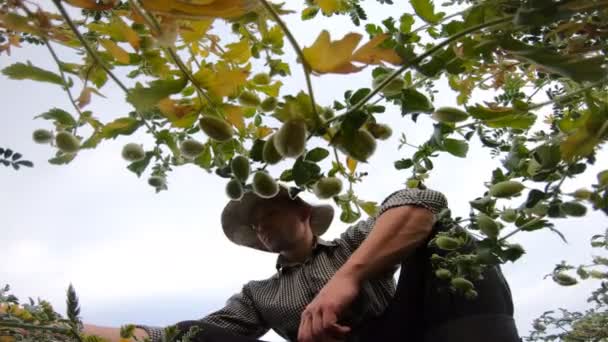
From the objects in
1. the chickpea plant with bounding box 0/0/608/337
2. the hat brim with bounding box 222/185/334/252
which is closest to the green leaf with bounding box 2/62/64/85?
the chickpea plant with bounding box 0/0/608/337

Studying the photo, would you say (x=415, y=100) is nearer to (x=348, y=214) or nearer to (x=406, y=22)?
(x=406, y=22)

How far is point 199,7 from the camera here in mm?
546

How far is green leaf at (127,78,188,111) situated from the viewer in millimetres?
653

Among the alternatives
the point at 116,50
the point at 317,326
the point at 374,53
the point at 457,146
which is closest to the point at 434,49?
the point at 374,53

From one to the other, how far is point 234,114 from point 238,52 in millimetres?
184

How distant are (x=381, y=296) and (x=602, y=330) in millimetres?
531

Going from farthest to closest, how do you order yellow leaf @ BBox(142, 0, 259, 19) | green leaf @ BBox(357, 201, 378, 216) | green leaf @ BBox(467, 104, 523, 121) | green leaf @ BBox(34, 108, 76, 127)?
green leaf @ BBox(357, 201, 378, 216) < green leaf @ BBox(34, 108, 76, 127) < green leaf @ BBox(467, 104, 523, 121) < yellow leaf @ BBox(142, 0, 259, 19)

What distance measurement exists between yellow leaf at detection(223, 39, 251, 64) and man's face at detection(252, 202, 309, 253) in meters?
0.91

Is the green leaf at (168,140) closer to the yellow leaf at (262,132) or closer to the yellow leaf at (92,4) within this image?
the yellow leaf at (262,132)

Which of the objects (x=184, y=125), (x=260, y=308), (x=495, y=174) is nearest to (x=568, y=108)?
(x=495, y=174)

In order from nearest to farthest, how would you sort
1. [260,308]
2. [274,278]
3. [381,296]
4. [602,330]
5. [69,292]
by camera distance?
[69,292] → [602,330] → [381,296] → [260,308] → [274,278]

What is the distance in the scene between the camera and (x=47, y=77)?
81 centimetres

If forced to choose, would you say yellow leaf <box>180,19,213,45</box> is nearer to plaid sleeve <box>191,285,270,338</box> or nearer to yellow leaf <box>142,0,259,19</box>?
yellow leaf <box>142,0,259,19</box>

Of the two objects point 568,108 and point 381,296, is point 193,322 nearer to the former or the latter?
point 381,296
